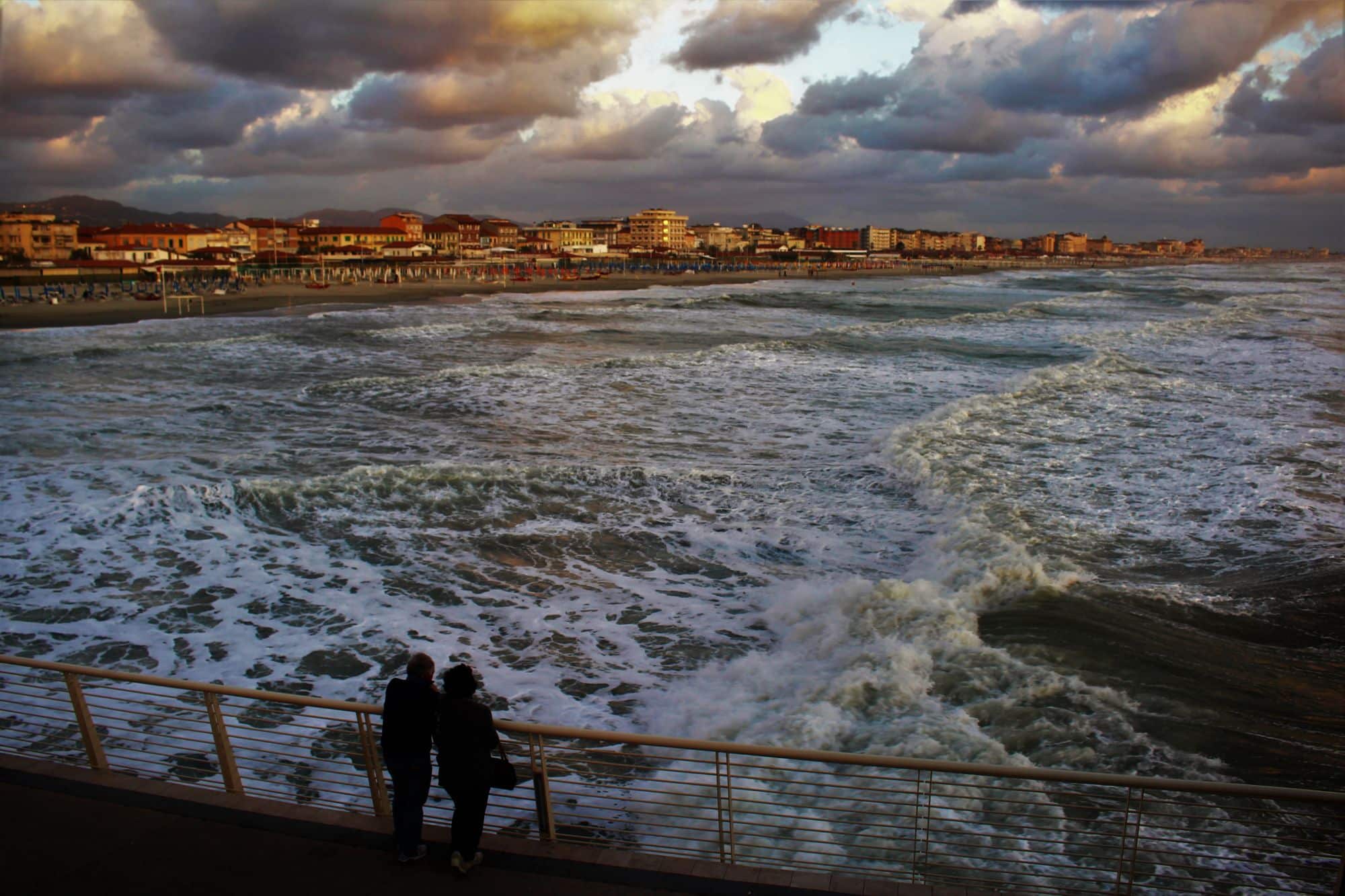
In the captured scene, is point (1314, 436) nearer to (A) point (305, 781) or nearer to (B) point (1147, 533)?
(B) point (1147, 533)

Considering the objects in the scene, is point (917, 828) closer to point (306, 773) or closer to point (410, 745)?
point (410, 745)

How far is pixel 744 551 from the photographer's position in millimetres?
9570

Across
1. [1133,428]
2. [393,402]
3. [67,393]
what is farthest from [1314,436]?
[67,393]

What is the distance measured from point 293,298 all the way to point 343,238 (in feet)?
203

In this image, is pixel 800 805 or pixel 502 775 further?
pixel 800 805

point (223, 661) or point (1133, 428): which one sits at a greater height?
point (1133, 428)

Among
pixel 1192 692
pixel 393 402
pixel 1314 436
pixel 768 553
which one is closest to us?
pixel 1192 692

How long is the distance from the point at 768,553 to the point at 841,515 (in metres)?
1.65

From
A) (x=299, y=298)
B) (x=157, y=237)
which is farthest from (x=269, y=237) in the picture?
(x=299, y=298)

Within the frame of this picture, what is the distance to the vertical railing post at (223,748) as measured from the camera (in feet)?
12.7

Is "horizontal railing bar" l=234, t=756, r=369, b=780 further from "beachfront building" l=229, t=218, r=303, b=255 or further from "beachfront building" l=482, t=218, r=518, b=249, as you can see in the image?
"beachfront building" l=482, t=218, r=518, b=249

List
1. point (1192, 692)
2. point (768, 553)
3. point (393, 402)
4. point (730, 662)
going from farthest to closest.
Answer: point (393, 402) → point (768, 553) → point (730, 662) → point (1192, 692)

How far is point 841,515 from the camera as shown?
34.9 feet

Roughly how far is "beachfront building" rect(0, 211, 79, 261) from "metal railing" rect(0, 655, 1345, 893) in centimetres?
10021
